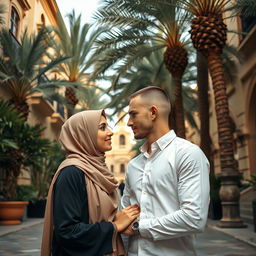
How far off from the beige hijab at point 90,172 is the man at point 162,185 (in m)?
0.12

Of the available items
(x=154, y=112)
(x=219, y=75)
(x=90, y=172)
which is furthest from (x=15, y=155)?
(x=154, y=112)

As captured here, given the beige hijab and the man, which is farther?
the beige hijab

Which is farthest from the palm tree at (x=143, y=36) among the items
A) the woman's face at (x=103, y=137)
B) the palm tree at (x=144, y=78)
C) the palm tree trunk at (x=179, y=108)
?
the woman's face at (x=103, y=137)

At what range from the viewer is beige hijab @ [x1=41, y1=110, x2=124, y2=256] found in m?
1.98

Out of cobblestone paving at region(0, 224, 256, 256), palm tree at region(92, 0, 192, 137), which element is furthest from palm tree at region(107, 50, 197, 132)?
cobblestone paving at region(0, 224, 256, 256)

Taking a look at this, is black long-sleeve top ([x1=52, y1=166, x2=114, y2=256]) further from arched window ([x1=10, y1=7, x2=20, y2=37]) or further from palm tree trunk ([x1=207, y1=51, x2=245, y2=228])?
arched window ([x1=10, y1=7, x2=20, y2=37])

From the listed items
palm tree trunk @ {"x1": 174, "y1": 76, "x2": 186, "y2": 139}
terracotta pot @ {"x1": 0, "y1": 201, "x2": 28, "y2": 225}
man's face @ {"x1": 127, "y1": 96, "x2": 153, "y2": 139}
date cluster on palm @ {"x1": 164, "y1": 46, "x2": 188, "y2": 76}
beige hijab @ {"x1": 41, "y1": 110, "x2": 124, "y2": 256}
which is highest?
date cluster on palm @ {"x1": 164, "y1": 46, "x2": 188, "y2": 76}

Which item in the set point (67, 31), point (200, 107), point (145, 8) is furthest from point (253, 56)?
point (67, 31)

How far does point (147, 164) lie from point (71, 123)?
0.57 metres

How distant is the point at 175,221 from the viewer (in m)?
1.75

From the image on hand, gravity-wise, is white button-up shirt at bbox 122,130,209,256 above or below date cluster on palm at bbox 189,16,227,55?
below

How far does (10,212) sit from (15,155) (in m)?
1.87

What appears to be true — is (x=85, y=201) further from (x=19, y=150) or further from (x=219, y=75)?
(x=19, y=150)

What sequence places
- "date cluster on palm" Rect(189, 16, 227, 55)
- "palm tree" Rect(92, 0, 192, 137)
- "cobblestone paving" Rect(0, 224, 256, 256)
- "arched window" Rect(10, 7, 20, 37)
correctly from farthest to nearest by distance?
1. "arched window" Rect(10, 7, 20, 37)
2. "palm tree" Rect(92, 0, 192, 137)
3. "date cluster on palm" Rect(189, 16, 227, 55)
4. "cobblestone paving" Rect(0, 224, 256, 256)
